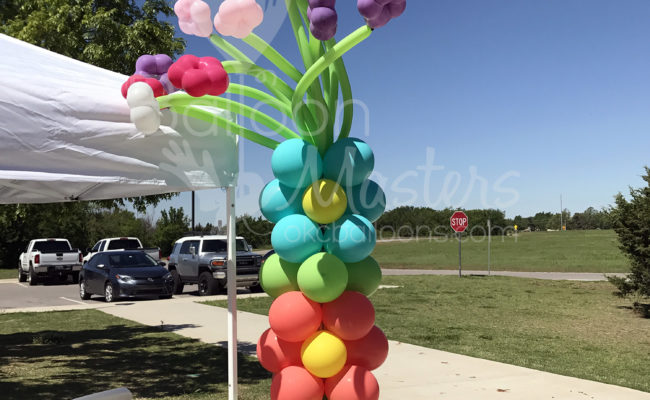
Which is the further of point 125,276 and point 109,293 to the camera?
point 109,293

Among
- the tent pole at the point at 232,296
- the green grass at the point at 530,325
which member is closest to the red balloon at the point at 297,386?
the tent pole at the point at 232,296

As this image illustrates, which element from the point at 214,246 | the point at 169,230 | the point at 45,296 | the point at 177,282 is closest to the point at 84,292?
the point at 45,296

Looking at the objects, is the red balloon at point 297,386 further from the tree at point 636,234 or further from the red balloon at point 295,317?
the tree at point 636,234

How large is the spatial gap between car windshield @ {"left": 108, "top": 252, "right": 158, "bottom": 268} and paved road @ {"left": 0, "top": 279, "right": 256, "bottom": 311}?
4.12ft

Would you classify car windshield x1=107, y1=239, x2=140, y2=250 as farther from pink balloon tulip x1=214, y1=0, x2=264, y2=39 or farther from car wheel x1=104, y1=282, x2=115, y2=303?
pink balloon tulip x1=214, y1=0, x2=264, y2=39

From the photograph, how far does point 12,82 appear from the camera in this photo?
4.46m

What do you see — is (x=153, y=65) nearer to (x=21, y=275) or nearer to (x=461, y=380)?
(x=461, y=380)

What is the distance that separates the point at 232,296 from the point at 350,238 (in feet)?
5.40

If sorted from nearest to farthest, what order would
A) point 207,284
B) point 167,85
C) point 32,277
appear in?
point 167,85 < point 207,284 < point 32,277

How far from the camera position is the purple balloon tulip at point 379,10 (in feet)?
11.6

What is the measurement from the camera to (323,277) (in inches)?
159

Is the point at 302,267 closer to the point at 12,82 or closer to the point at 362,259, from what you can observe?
the point at 362,259

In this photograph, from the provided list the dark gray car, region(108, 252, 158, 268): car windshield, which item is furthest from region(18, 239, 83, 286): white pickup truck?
region(108, 252, 158, 268): car windshield

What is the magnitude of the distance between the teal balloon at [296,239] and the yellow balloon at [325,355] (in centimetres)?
60
